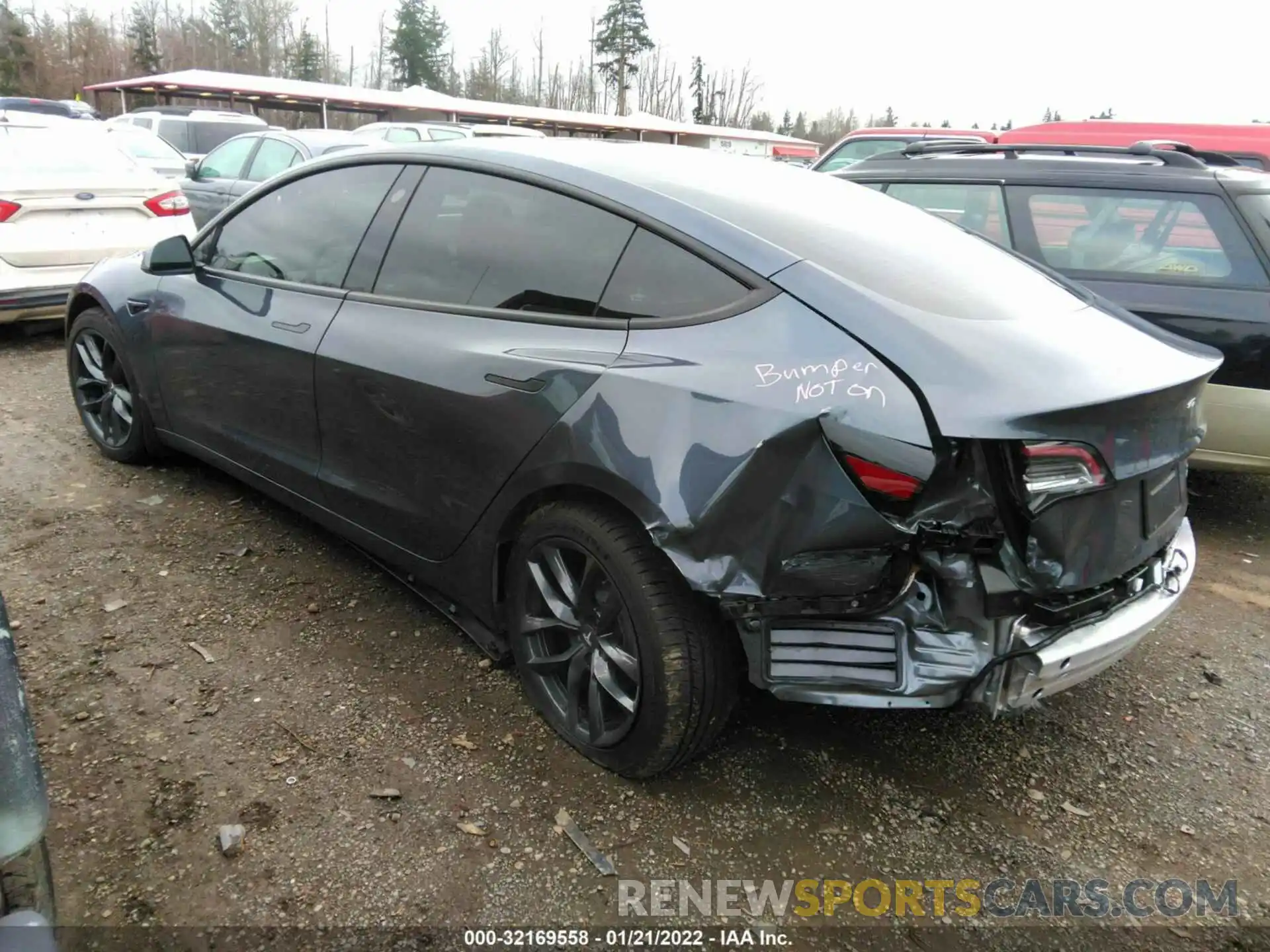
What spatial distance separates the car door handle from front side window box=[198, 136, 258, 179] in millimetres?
9088

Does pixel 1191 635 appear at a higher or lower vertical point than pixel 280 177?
lower

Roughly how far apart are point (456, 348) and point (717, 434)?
3.11 ft

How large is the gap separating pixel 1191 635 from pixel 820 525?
2260 millimetres

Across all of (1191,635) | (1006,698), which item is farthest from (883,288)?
(1191,635)

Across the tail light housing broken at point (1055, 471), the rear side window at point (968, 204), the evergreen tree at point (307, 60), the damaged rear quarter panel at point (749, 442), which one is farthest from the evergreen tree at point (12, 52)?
the tail light housing broken at point (1055, 471)

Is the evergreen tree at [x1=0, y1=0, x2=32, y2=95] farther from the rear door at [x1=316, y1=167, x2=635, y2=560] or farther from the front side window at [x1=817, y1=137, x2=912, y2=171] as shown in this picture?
the rear door at [x1=316, y1=167, x2=635, y2=560]

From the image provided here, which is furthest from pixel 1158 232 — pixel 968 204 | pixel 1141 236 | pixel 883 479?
pixel 883 479

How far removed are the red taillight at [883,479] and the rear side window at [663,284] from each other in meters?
0.54

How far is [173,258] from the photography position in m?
3.79

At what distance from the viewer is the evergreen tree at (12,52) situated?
158 ft

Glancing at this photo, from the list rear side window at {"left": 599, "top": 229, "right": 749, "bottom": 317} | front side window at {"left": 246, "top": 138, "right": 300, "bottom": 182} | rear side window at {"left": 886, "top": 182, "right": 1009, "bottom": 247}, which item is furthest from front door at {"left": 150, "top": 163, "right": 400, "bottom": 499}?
front side window at {"left": 246, "top": 138, "right": 300, "bottom": 182}

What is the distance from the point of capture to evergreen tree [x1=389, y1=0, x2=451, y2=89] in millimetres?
65562

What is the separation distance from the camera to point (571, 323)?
2.45 meters

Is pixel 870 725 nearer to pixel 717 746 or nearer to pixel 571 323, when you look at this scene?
pixel 717 746
